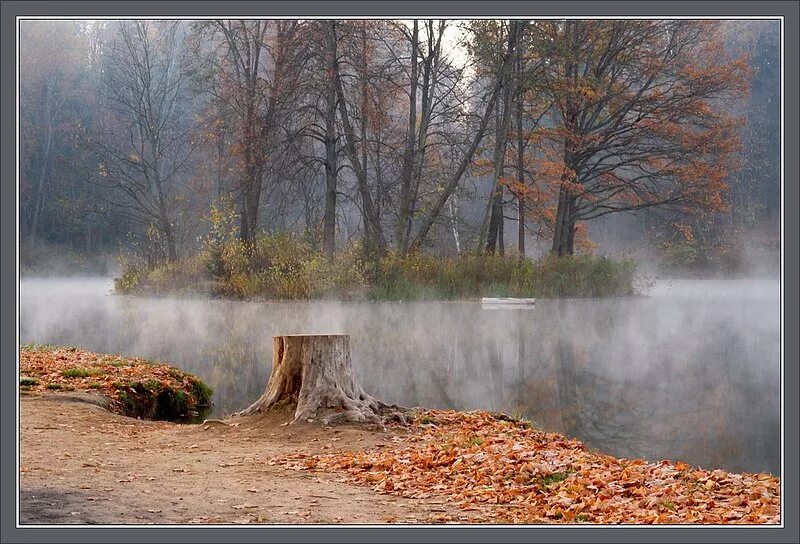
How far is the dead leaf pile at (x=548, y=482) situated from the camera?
4.75m

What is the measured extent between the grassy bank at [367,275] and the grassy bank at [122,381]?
75cm

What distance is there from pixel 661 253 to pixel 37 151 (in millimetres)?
5301

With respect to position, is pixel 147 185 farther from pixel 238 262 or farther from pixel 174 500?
pixel 174 500

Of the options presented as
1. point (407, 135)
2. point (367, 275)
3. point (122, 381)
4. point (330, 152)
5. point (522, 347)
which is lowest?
point (122, 381)

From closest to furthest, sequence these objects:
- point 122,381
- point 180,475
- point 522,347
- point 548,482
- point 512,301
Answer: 1. point 548,482
2. point 180,475
3. point 522,347
4. point 512,301
5. point 122,381

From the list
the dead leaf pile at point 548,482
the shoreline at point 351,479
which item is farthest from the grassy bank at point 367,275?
the dead leaf pile at point 548,482

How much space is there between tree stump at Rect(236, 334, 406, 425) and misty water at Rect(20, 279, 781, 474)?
1.92 feet

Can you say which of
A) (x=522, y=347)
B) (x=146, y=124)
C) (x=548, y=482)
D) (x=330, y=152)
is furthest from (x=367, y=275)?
(x=548, y=482)

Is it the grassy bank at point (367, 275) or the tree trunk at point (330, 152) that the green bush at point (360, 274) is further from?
the tree trunk at point (330, 152)

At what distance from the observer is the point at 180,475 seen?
5.57 metres

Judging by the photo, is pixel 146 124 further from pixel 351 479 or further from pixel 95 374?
pixel 351 479

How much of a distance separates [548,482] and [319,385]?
2.53m

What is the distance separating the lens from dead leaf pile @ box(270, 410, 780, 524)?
475 centimetres

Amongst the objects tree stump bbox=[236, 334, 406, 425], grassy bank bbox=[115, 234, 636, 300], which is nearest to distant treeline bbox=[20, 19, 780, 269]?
grassy bank bbox=[115, 234, 636, 300]
